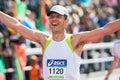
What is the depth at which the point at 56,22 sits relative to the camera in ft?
19.0

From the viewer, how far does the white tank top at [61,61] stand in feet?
19.1

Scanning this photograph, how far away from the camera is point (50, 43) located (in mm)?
5867

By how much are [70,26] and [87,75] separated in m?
1.36

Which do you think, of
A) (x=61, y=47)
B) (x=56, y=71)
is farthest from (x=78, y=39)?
(x=56, y=71)

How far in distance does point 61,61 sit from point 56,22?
44cm

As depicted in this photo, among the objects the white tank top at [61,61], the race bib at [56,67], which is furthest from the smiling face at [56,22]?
the race bib at [56,67]

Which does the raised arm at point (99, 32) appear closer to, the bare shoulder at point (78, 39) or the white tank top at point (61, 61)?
the bare shoulder at point (78, 39)

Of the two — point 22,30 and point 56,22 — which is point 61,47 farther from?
point 22,30

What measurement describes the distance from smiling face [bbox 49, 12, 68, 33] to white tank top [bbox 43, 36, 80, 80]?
137 mm

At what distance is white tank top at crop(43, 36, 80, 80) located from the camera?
5820mm

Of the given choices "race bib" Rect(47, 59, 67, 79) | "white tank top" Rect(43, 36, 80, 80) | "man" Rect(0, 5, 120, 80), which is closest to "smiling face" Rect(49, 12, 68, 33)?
"man" Rect(0, 5, 120, 80)

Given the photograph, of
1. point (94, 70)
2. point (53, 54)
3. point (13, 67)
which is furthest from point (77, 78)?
point (94, 70)

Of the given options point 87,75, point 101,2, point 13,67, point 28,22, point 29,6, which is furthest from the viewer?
point 101,2

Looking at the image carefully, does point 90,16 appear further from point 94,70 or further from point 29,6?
point 29,6
